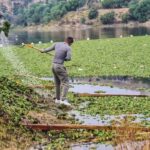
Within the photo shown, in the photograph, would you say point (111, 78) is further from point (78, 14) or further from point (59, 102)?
point (78, 14)

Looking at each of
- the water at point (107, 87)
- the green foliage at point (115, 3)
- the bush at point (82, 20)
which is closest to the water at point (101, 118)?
the water at point (107, 87)

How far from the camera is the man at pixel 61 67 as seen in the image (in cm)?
1722

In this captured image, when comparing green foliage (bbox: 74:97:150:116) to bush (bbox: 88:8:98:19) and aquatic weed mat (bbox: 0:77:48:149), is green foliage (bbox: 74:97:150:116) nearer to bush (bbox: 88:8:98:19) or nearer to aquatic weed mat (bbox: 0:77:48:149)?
aquatic weed mat (bbox: 0:77:48:149)

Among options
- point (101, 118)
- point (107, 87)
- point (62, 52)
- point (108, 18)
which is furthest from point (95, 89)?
point (108, 18)

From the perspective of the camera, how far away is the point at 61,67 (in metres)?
17.5

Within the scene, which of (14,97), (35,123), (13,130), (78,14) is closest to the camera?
(13,130)

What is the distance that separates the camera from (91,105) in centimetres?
1844

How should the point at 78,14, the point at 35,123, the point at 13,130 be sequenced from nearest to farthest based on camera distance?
the point at 13,130
the point at 35,123
the point at 78,14

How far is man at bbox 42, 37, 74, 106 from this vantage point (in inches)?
678

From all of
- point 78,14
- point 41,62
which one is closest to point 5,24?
point 41,62

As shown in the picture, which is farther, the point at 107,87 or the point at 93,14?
the point at 93,14

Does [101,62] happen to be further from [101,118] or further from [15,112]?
[15,112]

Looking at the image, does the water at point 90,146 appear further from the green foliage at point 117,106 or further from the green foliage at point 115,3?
the green foliage at point 115,3

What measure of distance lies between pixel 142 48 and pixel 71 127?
26718mm
